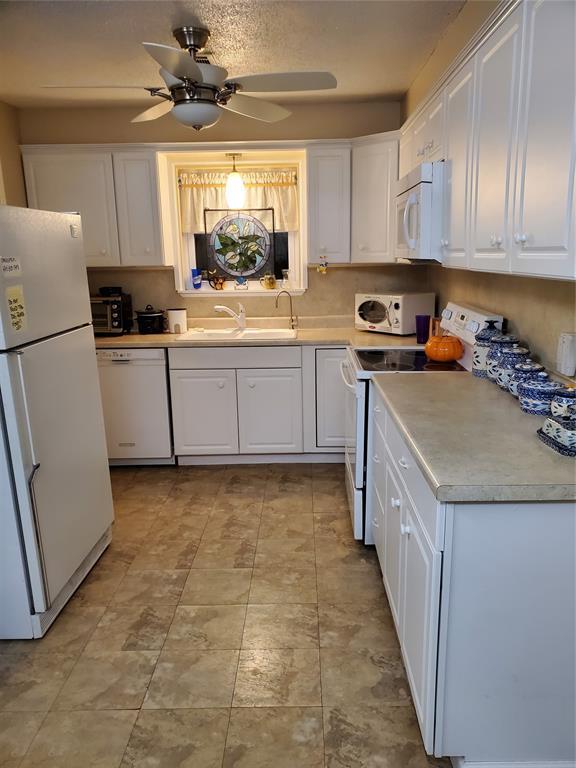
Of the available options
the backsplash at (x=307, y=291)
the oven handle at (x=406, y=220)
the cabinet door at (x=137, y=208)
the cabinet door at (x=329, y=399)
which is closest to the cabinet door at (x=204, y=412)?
the cabinet door at (x=329, y=399)

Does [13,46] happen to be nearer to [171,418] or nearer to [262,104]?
[262,104]

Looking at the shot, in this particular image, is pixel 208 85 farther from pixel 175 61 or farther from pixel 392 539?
pixel 392 539

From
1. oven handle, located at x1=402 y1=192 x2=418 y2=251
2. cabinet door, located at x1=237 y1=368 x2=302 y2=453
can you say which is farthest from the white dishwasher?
oven handle, located at x1=402 y1=192 x2=418 y2=251

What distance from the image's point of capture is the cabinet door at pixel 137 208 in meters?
3.71

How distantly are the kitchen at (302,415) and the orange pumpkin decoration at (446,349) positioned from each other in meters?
0.08

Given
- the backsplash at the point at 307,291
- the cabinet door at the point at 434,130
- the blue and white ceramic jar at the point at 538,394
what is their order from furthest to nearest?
1. the backsplash at the point at 307,291
2. the cabinet door at the point at 434,130
3. the blue and white ceramic jar at the point at 538,394

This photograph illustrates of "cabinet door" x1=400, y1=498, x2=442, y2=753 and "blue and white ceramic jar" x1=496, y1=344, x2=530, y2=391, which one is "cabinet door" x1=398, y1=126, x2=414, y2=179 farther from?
"cabinet door" x1=400, y1=498, x2=442, y2=753

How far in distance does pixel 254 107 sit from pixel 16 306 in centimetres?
146

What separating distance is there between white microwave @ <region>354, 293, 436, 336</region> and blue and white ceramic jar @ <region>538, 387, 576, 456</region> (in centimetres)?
195

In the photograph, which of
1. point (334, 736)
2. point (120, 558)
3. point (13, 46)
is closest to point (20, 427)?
point (120, 558)

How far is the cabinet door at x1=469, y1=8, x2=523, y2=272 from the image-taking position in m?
1.63

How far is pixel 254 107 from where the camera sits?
2.55 metres

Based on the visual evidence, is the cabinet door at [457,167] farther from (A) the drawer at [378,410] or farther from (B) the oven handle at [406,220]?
(A) the drawer at [378,410]

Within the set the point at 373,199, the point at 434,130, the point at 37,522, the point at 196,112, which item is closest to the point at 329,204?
→ the point at 373,199
